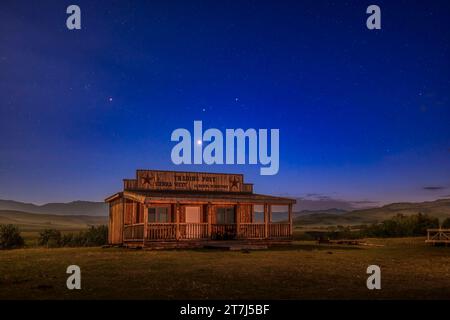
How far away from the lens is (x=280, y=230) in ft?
110

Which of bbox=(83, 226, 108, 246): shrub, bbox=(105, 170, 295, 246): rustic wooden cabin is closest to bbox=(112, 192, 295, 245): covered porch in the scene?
bbox=(105, 170, 295, 246): rustic wooden cabin

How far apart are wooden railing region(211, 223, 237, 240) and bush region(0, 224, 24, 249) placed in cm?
2049

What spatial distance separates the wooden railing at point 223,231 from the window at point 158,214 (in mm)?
3843

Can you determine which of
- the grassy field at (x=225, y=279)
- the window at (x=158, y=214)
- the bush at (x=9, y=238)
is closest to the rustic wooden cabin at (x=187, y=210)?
the window at (x=158, y=214)

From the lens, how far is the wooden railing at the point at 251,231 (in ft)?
106

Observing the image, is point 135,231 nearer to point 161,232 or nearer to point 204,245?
point 161,232

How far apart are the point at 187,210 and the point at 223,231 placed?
358cm

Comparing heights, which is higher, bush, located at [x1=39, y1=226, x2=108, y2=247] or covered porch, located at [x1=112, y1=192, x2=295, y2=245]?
covered porch, located at [x1=112, y1=192, x2=295, y2=245]

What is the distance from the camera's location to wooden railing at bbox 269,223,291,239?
110 feet

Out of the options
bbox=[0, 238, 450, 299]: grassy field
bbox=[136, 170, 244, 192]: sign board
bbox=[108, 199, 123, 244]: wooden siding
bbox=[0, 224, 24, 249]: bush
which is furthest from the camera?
bbox=[0, 224, 24, 249]: bush

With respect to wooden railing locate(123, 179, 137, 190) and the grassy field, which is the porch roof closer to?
wooden railing locate(123, 179, 137, 190)

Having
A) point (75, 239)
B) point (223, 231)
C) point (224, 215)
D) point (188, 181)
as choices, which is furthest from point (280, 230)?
point (75, 239)
